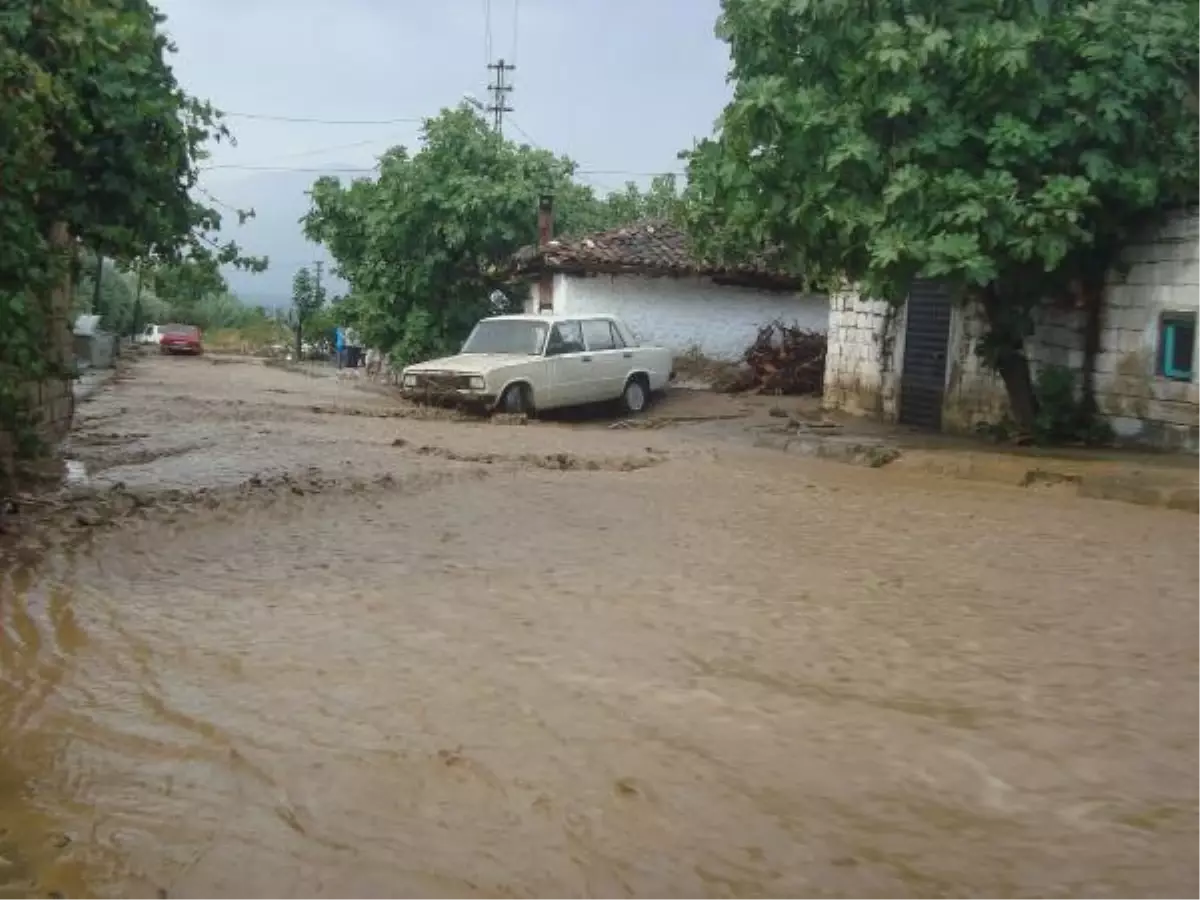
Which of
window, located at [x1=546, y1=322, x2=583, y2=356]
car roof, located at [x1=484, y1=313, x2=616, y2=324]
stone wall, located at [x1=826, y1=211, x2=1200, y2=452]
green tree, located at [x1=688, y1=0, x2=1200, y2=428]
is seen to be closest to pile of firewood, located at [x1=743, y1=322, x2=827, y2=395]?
car roof, located at [x1=484, y1=313, x2=616, y2=324]

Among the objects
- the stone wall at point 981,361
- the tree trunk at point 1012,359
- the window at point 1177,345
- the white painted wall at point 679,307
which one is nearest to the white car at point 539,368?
the white painted wall at point 679,307

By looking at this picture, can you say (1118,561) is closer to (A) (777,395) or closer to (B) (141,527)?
(B) (141,527)

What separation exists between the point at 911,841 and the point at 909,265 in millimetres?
8324

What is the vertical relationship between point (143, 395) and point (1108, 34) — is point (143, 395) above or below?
below

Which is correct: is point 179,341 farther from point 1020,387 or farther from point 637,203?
point 1020,387

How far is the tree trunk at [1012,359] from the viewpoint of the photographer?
12547 mm

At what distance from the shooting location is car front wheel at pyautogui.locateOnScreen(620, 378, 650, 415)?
18.8 m

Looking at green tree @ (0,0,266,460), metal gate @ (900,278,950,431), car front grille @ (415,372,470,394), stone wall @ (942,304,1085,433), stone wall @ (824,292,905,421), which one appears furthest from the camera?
car front grille @ (415,372,470,394)

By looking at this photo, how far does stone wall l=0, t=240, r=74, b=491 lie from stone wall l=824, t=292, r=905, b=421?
9468mm

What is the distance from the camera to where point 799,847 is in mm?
3426

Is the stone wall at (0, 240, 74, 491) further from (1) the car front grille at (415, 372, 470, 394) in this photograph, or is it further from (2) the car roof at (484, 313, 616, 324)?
(2) the car roof at (484, 313, 616, 324)

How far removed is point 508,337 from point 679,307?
5.64m

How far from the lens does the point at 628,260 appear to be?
22281 millimetres

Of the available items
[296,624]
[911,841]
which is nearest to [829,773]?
[911,841]
